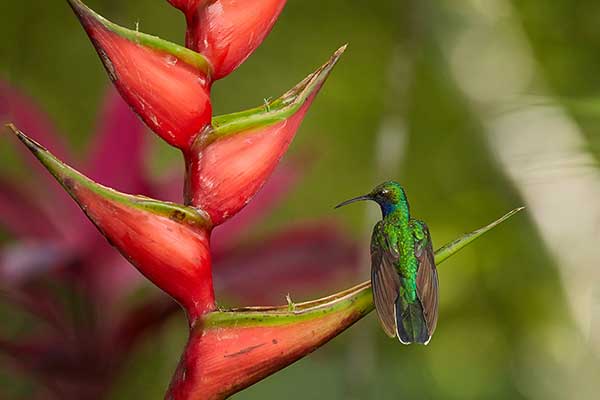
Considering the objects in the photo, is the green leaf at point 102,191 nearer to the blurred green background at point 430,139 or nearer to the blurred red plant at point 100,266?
the blurred red plant at point 100,266

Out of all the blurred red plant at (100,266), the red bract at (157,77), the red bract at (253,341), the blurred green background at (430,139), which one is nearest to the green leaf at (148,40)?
the red bract at (157,77)

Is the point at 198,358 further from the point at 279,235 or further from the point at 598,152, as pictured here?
the point at 279,235

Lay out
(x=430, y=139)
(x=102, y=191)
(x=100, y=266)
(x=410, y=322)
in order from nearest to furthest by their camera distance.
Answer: (x=102, y=191) < (x=410, y=322) < (x=100, y=266) < (x=430, y=139)

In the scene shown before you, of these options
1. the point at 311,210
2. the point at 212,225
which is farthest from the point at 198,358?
the point at 311,210

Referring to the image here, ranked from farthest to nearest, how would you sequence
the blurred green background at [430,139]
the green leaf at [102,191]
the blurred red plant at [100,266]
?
1. the blurred green background at [430,139]
2. the blurred red plant at [100,266]
3. the green leaf at [102,191]

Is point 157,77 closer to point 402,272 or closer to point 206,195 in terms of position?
point 206,195

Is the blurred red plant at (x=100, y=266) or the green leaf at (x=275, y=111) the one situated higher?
the green leaf at (x=275, y=111)

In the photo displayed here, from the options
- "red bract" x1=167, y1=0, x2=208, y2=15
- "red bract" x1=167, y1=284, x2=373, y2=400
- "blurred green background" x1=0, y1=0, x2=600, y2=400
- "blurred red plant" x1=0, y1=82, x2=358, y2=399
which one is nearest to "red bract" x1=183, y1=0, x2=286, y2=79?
"red bract" x1=167, y1=0, x2=208, y2=15

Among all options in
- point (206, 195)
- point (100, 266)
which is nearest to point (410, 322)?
point (206, 195)

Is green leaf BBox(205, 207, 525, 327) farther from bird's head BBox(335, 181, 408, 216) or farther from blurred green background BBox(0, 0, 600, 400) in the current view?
blurred green background BBox(0, 0, 600, 400)
